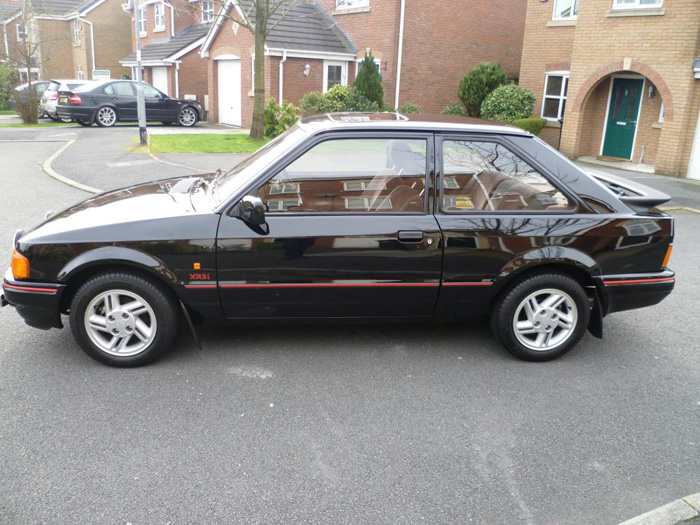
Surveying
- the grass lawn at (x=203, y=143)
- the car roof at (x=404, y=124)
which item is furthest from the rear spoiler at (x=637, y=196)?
the grass lawn at (x=203, y=143)

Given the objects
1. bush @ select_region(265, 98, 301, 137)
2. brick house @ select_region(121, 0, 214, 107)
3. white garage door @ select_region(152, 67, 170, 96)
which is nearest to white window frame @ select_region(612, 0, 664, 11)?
bush @ select_region(265, 98, 301, 137)

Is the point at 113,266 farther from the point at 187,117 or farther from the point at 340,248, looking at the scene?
the point at 187,117

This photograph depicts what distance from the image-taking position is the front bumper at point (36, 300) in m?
4.20

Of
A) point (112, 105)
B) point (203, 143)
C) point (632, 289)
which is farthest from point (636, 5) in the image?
point (112, 105)

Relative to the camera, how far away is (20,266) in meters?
4.23

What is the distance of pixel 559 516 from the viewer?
304cm

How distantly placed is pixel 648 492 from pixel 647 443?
0.49 meters

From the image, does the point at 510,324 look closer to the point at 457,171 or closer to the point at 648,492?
the point at 457,171

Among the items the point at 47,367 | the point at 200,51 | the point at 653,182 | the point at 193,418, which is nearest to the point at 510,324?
the point at 193,418

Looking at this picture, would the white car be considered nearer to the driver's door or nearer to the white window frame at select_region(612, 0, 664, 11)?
the white window frame at select_region(612, 0, 664, 11)

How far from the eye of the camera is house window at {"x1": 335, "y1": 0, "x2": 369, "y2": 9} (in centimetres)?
2319

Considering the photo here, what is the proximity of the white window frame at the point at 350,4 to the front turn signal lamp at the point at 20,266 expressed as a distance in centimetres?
2107

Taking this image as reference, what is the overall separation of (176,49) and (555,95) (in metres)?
17.7

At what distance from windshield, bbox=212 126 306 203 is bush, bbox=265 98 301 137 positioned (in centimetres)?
1488
